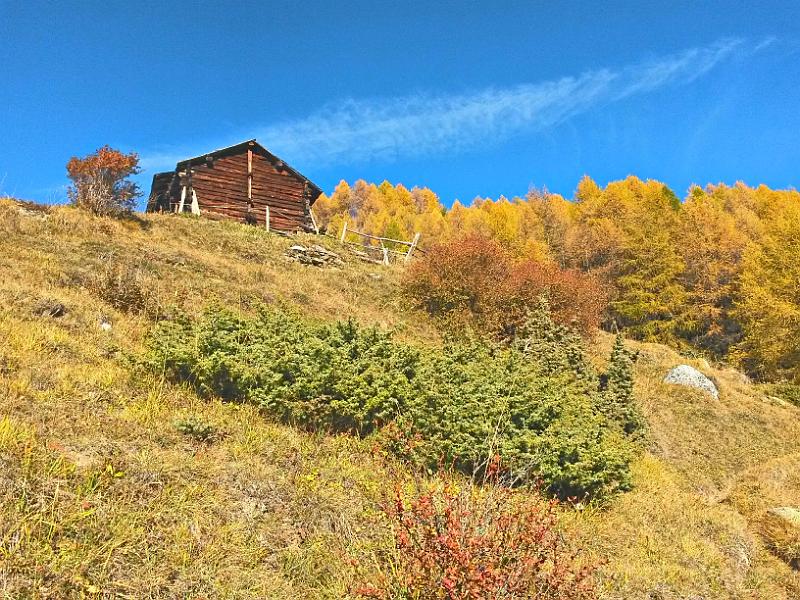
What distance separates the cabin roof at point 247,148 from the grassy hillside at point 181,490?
1696cm

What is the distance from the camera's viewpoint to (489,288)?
17.3m

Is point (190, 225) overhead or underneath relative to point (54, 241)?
overhead

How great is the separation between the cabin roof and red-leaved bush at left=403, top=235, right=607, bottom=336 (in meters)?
15.3

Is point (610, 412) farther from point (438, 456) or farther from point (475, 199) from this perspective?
point (475, 199)

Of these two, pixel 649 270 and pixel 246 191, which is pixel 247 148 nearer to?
pixel 246 191

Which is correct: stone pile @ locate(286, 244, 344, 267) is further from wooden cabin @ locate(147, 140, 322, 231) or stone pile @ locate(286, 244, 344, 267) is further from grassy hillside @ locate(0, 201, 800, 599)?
grassy hillside @ locate(0, 201, 800, 599)

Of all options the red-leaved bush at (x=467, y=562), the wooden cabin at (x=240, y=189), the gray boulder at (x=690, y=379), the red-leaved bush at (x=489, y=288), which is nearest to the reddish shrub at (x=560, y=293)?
the red-leaved bush at (x=489, y=288)

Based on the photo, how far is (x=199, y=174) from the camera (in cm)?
2802

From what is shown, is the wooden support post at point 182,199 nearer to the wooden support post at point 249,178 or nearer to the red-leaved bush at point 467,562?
the wooden support post at point 249,178

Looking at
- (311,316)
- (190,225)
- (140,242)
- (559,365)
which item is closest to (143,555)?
(311,316)

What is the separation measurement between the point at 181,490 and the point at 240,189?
27.0m

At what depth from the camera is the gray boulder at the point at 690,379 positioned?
1861cm

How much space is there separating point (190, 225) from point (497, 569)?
69.3 feet

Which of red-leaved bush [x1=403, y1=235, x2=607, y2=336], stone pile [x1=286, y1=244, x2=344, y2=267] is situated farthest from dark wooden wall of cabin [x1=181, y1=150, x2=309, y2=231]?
red-leaved bush [x1=403, y1=235, x2=607, y2=336]
